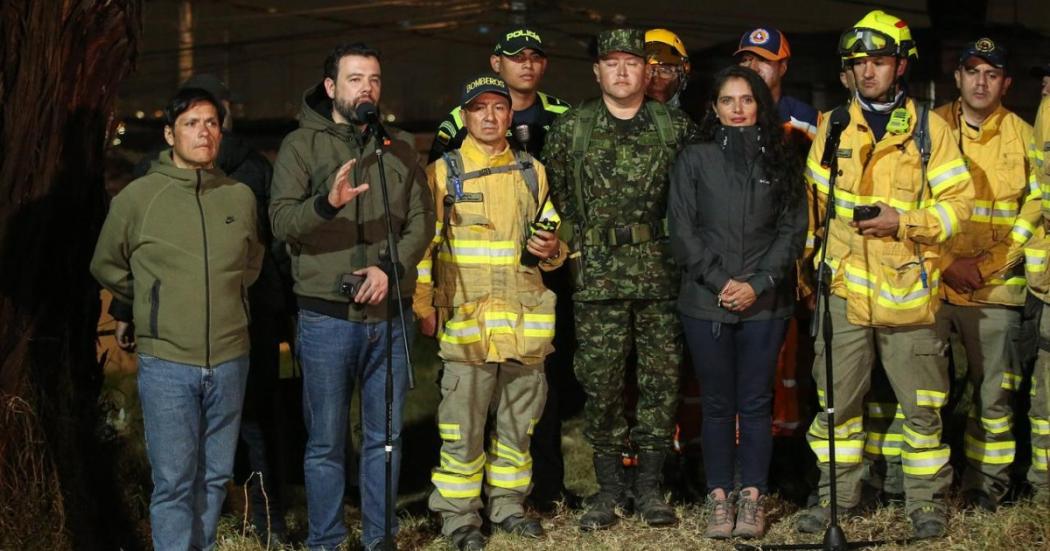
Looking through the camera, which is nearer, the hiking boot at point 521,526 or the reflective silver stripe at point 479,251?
the reflective silver stripe at point 479,251

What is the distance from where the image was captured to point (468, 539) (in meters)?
7.06

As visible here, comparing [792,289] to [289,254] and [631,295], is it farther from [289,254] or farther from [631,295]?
[289,254]

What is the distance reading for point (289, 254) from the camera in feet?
22.5

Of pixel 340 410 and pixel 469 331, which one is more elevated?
pixel 469 331

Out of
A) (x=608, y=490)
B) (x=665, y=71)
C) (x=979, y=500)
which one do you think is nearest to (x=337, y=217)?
(x=608, y=490)

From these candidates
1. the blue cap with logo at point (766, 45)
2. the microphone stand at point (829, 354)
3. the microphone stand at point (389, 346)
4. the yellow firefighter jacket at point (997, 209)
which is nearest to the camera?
the microphone stand at point (389, 346)

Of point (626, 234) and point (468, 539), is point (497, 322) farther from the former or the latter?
point (468, 539)

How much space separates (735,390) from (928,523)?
1.14m

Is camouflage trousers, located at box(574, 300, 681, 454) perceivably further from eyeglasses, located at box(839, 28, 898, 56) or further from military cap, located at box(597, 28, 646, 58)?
eyeglasses, located at box(839, 28, 898, 56)

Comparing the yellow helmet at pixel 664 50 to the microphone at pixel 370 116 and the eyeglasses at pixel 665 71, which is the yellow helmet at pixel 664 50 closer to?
the eyeglasses at pixel 665 71

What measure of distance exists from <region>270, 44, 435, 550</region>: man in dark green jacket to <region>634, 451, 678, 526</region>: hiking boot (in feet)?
4.50

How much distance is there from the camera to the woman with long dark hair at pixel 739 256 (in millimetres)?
6957

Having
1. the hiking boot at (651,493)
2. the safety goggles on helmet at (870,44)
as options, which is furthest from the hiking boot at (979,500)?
the safety goggles on helmet at (870,44)

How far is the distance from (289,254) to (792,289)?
2519 millimetres
